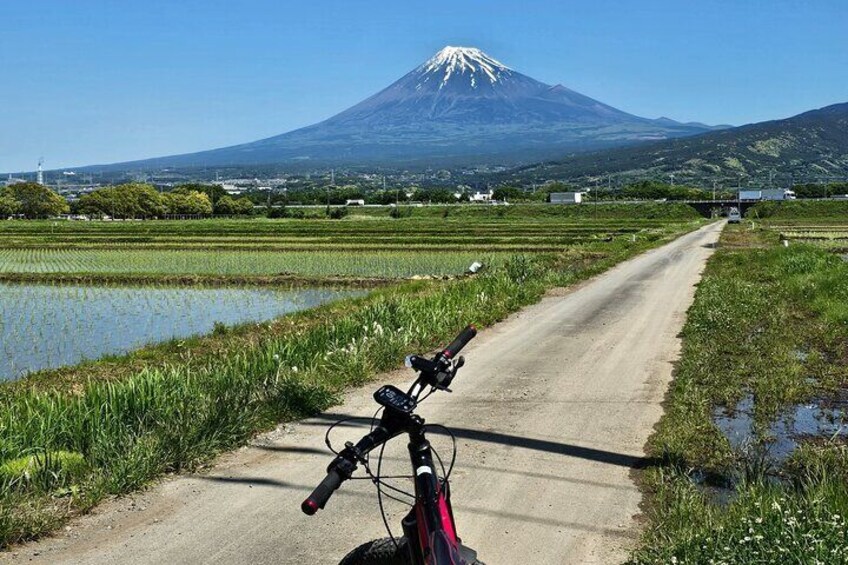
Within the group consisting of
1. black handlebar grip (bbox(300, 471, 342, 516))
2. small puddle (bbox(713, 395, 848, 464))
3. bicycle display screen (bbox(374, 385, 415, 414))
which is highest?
bicycle display screen (bbox(374, 385, 415, 414))

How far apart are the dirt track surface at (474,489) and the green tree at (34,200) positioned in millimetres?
110258

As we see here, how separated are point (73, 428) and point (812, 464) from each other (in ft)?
17.3

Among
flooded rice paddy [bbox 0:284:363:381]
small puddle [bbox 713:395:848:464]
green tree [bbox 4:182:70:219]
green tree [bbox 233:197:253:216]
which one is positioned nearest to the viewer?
small puddle [bbox 713:395:848:464]

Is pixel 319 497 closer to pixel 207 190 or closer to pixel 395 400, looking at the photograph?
pixel 395 400

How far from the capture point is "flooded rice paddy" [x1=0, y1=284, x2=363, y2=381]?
49.1ft

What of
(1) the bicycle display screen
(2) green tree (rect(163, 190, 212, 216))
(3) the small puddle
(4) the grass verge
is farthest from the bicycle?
(2) green tree (rect(163, 190, 212, 216))

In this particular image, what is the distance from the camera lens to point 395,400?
288cm

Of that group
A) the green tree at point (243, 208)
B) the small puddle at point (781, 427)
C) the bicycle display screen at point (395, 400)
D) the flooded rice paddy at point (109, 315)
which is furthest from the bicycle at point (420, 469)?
the green tree at point (243, 208)

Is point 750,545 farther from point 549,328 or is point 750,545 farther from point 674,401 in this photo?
point 549,328

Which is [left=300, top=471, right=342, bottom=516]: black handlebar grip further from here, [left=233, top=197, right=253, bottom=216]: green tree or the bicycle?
[left=233, top=197, right=253, bottom=216]: green tree

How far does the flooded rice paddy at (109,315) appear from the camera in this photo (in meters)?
15.0

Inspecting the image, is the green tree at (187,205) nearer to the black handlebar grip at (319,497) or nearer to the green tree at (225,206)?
the green tree at (225,206)

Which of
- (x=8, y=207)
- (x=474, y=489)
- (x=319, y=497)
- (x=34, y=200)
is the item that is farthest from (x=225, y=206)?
(x=319, y=497)

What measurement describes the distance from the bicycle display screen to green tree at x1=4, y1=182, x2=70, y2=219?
380 ft
